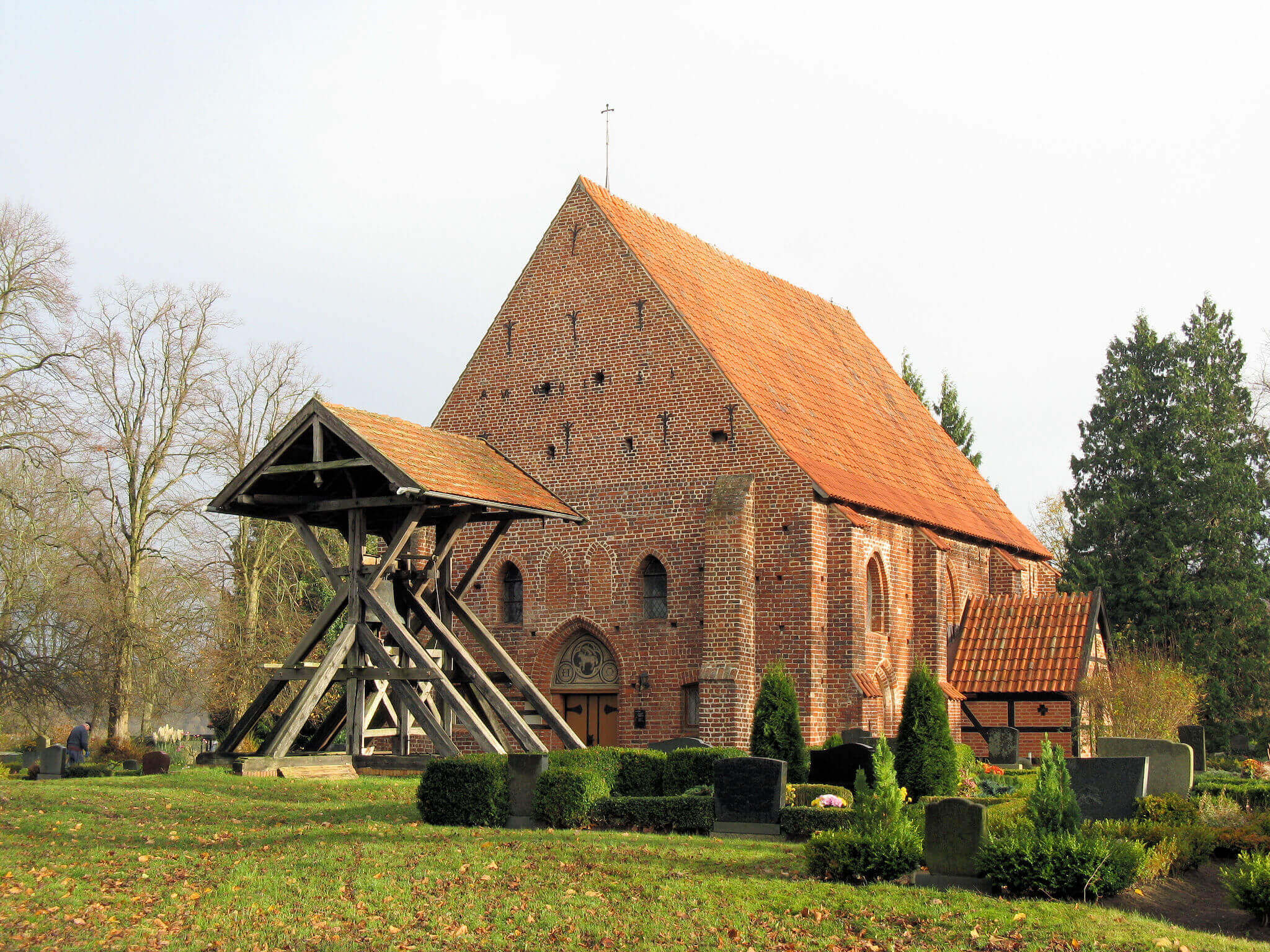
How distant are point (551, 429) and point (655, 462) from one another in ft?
8.28

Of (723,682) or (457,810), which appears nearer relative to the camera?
(457,810)

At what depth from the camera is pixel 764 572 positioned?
24.0 metres

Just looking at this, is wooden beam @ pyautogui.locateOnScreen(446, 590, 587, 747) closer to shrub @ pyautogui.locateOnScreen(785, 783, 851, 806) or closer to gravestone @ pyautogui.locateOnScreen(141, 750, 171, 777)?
shrub @ pyautogui.locateOnScreen(785, 783, 851, 806)

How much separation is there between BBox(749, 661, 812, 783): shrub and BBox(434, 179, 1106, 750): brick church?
4502 millimetres

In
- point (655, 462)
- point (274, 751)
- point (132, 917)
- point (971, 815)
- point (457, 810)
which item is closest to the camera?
point (132, 917)

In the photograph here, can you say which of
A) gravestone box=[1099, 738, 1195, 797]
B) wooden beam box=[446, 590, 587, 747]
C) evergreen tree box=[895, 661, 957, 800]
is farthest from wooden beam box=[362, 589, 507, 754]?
gravestone box=[1099, 738, 1195, 797]

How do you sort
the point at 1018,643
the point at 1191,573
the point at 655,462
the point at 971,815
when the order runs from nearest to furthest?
the point at 971,815
the point at 655,462
the point at 1018,643
the point at 1191,573

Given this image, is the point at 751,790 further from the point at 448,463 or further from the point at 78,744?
the point at 78,744

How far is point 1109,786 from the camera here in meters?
15.3

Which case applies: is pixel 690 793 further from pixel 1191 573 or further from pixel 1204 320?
pixel 1204 320

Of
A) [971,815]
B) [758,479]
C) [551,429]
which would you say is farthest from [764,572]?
[971,815]

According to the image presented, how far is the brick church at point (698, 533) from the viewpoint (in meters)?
23.8

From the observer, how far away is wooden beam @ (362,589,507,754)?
18.3 m

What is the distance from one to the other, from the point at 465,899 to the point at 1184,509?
36.0m
